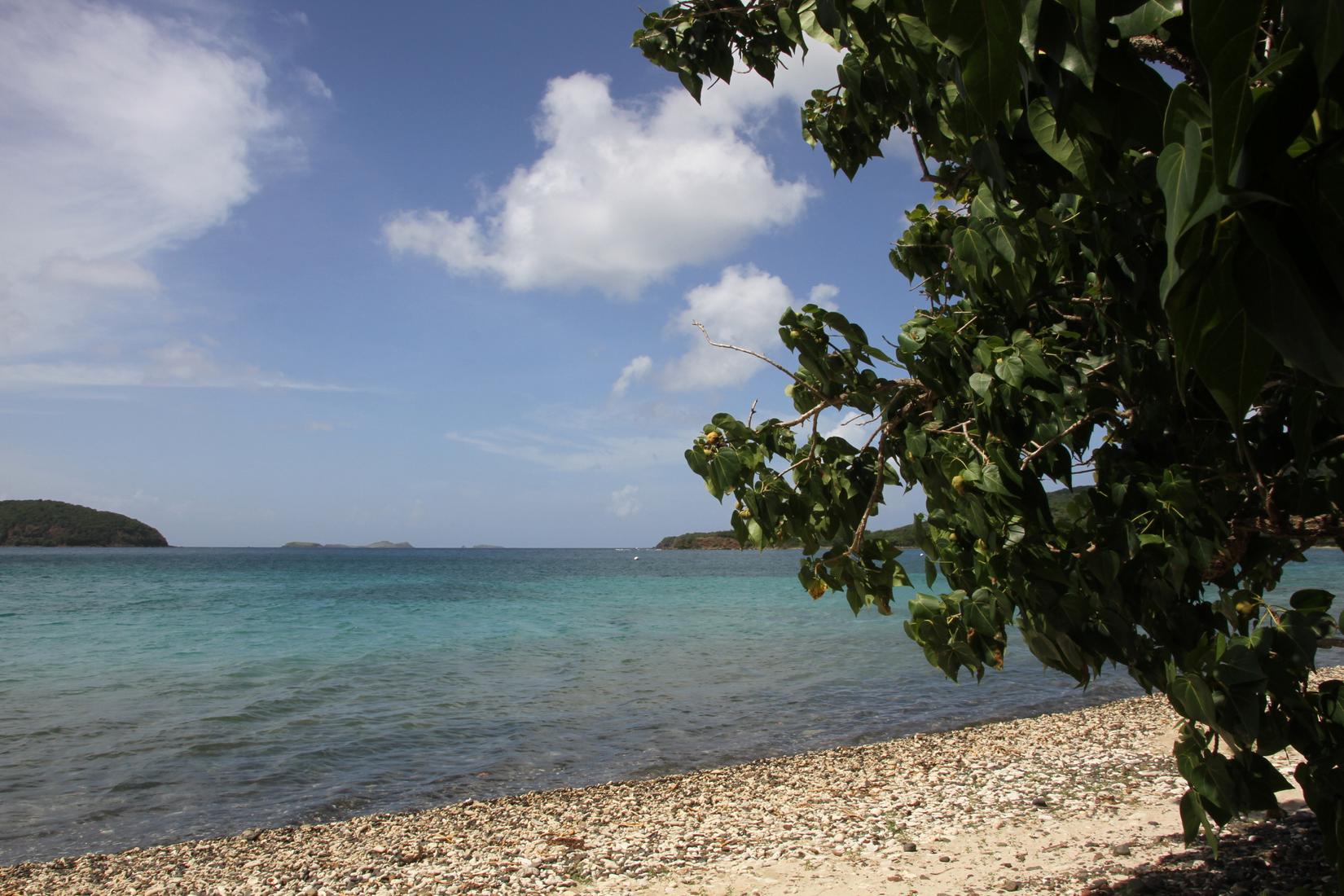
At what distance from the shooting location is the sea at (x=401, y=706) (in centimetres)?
1016

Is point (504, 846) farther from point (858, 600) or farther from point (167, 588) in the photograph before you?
point (167, 588)

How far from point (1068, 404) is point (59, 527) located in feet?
565

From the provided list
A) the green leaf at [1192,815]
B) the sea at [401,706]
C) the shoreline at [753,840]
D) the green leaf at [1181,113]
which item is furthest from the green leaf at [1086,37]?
the sea at [401,706]

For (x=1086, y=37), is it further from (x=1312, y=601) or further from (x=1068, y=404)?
(x=1312, y=601)

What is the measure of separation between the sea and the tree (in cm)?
823

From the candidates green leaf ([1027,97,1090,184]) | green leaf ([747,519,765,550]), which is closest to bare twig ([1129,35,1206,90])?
green leaf ([1027,97,1090,184])

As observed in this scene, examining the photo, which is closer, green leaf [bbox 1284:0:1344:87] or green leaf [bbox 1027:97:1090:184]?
green leaf [bbox 1284:0:1344:87]

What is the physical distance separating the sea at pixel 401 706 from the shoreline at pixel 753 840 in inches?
42.9

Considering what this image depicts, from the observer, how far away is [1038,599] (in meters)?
2.62

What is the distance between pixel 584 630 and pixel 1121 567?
26.4 metres

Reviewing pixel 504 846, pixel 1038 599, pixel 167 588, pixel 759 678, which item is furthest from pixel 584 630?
pixel 167 588

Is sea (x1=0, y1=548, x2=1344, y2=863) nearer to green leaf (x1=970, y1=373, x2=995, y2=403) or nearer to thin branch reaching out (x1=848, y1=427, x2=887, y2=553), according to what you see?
thin branch reaching out (x1=848, y1=427, x2=887, y2=553)

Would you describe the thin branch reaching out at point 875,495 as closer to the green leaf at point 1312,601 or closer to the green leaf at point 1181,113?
the green leaf at point 1312,601

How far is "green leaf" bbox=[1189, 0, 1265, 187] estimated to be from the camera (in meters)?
0.64
